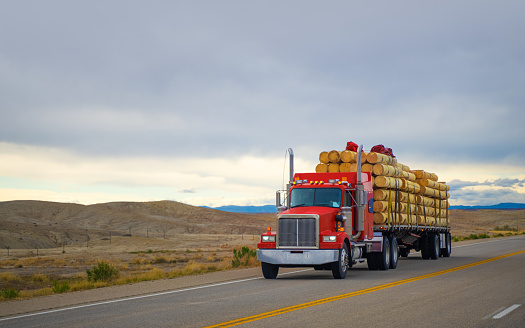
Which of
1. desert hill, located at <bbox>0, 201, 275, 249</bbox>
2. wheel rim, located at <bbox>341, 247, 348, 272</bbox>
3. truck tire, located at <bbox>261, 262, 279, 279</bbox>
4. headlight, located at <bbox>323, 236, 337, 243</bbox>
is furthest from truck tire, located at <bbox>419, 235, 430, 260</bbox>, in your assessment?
desert hill, located at <bbox>0, 201, 275, 249</bbox>

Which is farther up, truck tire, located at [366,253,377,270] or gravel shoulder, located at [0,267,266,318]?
truck tire, located at [366,253,377,270]

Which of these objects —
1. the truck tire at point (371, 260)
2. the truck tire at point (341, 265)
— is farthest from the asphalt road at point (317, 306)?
the truck tire at point (371, 260)

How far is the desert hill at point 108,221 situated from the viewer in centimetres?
7594

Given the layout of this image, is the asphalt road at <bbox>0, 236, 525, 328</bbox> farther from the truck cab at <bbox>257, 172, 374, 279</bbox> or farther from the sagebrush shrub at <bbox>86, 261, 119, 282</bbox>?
the sagebrush shrub at <bbox>86, 261, 119, 282</bbox>

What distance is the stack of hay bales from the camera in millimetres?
21766

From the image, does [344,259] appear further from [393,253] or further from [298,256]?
[393,253]

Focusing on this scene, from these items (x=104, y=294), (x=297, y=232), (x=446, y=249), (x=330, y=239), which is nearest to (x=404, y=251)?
(x=446, y=249)

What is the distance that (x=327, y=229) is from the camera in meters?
18.4

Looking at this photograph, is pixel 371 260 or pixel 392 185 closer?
pixel 371 260

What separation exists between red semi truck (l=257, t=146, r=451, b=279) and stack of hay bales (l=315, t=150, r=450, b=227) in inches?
29.2

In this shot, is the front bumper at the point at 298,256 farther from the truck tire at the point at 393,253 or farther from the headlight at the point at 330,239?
the truck tire at the point at 393,253

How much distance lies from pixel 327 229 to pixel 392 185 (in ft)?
17.3

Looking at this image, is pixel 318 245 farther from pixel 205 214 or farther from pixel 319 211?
pixel 205 214

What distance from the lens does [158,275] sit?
68.5 feet
